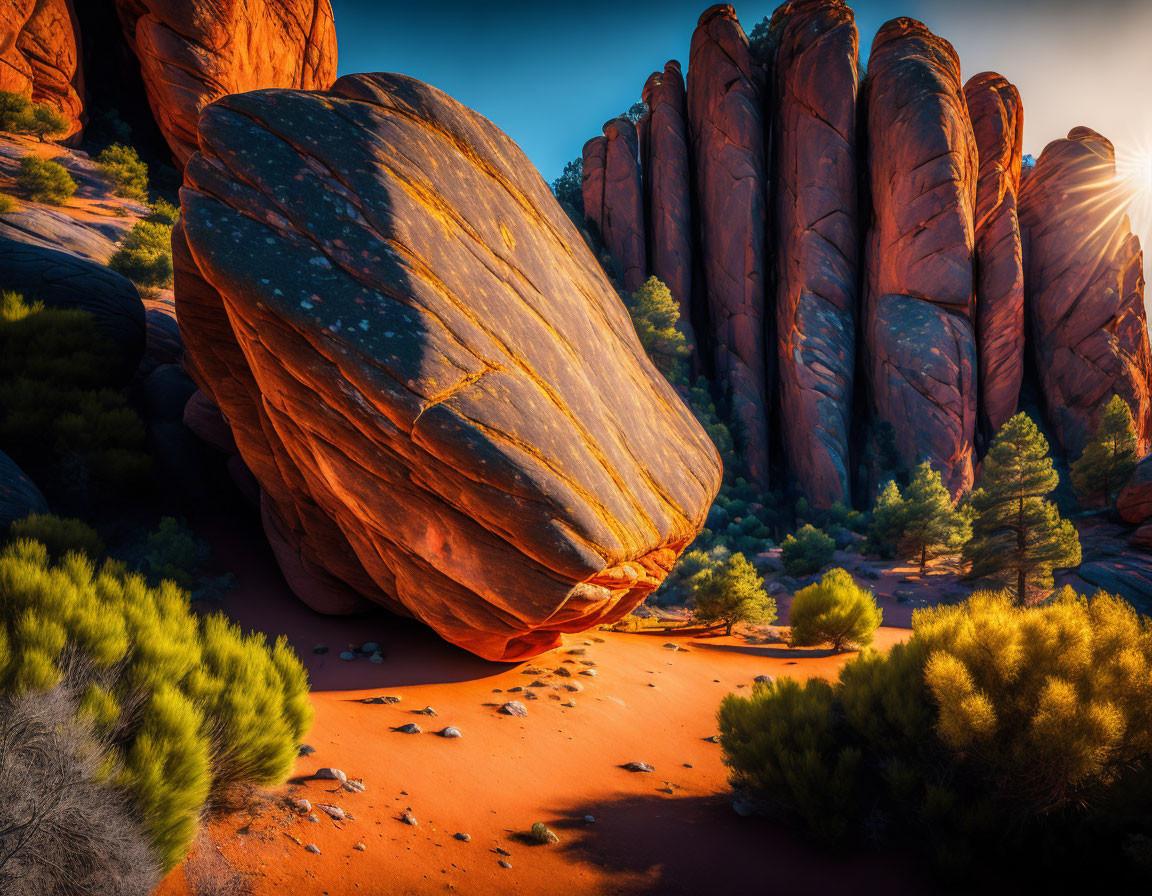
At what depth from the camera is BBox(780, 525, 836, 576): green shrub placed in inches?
721

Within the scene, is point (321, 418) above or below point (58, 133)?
below

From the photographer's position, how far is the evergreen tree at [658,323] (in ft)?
87.9

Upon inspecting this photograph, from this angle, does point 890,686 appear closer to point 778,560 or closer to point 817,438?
point 778,560

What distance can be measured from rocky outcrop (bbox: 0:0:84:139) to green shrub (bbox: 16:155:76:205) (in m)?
4.70

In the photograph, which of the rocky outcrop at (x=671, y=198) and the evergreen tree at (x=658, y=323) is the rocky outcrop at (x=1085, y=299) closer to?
the rocky outcrop at (x=671, y=198)

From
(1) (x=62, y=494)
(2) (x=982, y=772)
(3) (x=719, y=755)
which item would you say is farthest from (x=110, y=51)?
(2) (x=982, y=772)

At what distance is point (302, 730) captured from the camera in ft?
11.8

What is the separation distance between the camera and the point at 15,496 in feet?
18.3

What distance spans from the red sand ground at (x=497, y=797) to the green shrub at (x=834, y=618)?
387 centimetres

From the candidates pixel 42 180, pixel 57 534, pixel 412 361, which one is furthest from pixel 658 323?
pixel 57 534

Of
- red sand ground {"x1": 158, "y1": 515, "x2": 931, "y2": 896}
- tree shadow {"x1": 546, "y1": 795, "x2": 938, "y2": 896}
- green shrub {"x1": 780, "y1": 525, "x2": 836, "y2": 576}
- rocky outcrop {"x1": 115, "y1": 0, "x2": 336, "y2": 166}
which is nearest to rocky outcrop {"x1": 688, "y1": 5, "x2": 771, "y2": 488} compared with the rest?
green shrub {"x1": 780, "y1": 525, "x2": 836, "y2": 576}

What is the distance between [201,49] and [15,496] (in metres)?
15.2

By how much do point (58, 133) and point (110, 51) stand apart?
633 cm

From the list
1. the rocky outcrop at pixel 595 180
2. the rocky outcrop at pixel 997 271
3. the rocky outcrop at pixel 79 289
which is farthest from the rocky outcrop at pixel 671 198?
the rocky outcrop at pixel 79 289
